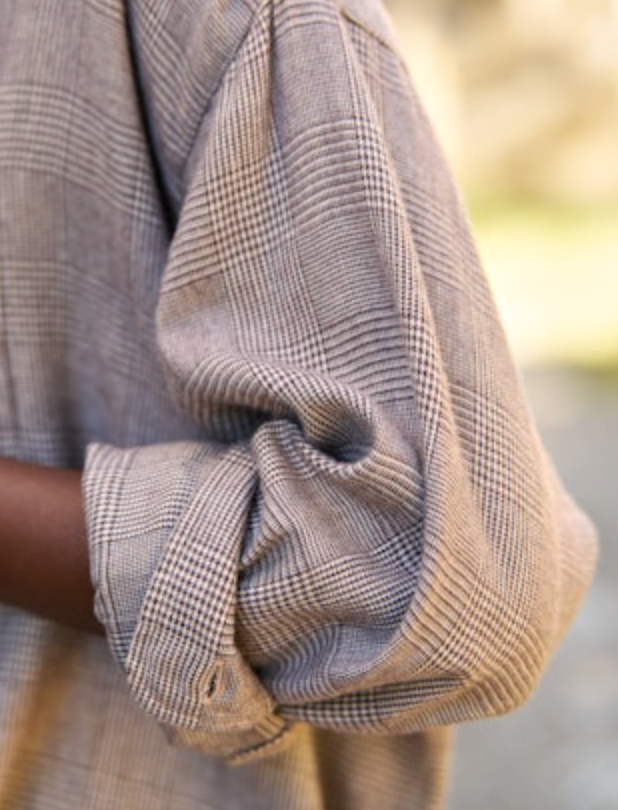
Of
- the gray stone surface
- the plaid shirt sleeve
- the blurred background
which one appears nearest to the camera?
the plaid shirt sleeve

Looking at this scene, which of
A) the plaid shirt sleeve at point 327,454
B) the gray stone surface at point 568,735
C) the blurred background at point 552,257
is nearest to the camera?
the plaid shirt sleeve at point 327,454

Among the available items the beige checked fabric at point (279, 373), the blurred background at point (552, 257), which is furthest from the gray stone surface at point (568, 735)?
the beige checked fabric at point (279, 373)

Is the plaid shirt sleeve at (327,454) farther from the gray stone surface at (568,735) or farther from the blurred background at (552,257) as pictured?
the gray stone surface at (568,735)

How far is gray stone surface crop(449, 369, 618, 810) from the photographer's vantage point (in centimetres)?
288

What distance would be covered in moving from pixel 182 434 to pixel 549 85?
8.24 meters

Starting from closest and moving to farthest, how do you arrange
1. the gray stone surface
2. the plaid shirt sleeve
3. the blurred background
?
the plaid shirt sleeve < the gray stone surface < the blurred background

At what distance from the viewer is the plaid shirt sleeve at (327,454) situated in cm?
90

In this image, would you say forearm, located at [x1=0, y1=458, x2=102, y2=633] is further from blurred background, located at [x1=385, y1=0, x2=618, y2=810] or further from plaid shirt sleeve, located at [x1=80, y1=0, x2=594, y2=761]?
blurred background, located at [x1=385, y1=0, x2=618, y2=810]

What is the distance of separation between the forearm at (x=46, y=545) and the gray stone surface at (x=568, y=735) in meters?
2.01

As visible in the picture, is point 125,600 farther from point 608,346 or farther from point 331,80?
point 608,346

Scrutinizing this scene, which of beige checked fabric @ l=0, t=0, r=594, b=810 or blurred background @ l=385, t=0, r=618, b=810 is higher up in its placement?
beige checked fabric @ l=0, t=0, r=594, b=810

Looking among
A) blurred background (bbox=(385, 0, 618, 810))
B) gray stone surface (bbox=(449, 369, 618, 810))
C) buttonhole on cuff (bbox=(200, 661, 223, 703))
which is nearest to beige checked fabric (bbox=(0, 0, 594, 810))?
buttonhole on cuff (bbox=(200, 661, 223, 703))

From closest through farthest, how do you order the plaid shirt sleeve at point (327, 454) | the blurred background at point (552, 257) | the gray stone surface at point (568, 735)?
1. the plaid shirt sleeve at point (327, 454)
2. the gray stone surface at point (568, 735)
3. the blurred background at point (552, 257)

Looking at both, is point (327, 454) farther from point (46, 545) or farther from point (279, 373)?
point (46, 545)
